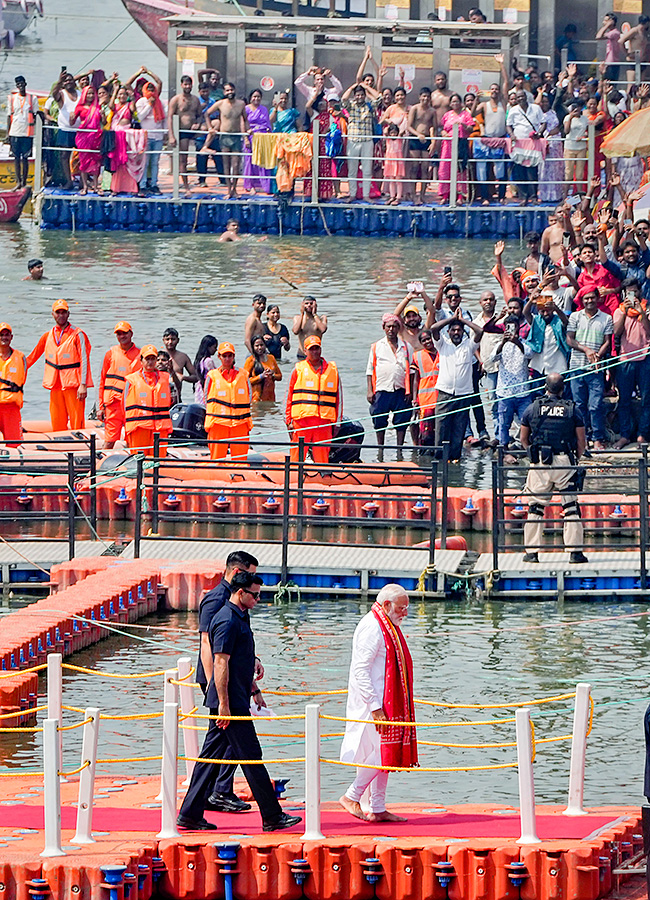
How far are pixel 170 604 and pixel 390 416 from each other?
4967 mm

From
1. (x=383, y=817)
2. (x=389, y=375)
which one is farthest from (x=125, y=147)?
(x=383, y=817)

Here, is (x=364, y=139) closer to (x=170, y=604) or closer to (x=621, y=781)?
(x=170, y=604)

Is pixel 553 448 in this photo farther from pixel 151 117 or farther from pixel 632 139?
pixel 151 117

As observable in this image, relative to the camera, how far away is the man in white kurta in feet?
38.9

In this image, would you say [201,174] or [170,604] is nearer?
[170,604]

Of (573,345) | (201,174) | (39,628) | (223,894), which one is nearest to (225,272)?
(201,174)

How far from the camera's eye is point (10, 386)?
2250 cm

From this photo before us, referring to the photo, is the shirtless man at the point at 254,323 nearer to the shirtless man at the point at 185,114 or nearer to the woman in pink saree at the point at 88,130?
Answer: the shirtless man at the point at 185,114

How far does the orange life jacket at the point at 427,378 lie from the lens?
2314cm

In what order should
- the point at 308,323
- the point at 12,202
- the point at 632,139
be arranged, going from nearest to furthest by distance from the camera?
the point at 308,323
the point at 632,139
the point at 12,202

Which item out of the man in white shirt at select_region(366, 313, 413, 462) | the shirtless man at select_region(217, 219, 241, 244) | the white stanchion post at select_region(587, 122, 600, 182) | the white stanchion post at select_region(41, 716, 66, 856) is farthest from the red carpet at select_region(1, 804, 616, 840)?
the shirtless man at select_region(217, 219, 241, 244)

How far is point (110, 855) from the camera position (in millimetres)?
10992

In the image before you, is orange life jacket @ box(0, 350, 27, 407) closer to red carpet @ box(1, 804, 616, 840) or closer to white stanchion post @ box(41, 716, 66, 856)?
red carpet @ box(1, 804, 616, 840)

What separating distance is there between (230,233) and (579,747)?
27.6m
